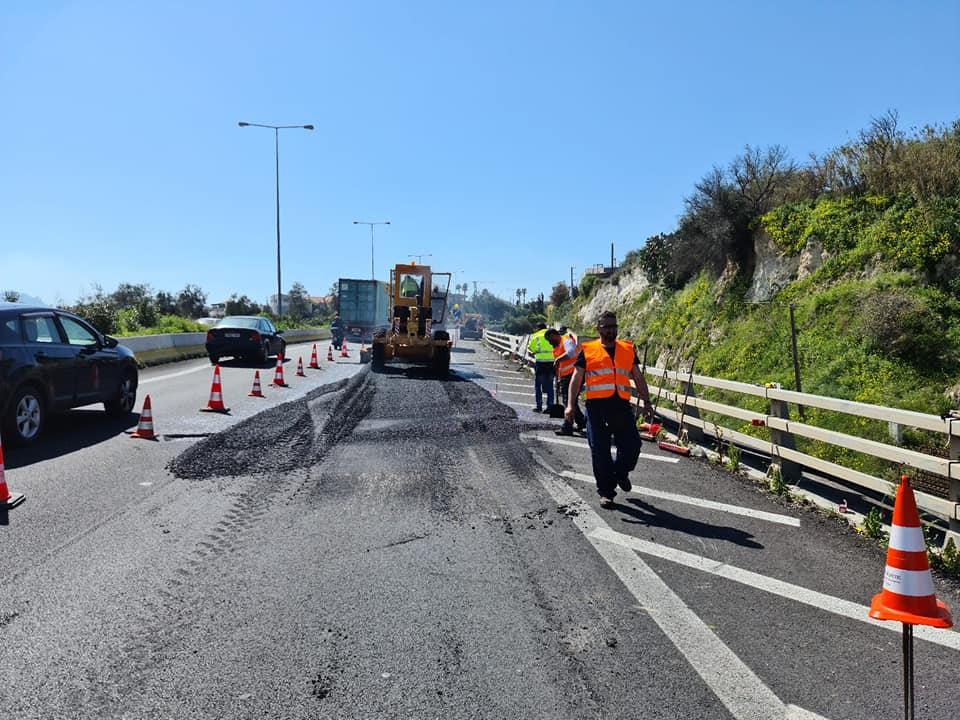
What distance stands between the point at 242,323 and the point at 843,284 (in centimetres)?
1620

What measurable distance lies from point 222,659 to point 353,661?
1.99 ft

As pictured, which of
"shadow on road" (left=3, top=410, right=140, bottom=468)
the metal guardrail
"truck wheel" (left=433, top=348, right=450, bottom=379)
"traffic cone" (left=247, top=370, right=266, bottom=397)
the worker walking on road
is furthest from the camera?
"truck wheel" (left=433, top=348, right=450, bottom=379)

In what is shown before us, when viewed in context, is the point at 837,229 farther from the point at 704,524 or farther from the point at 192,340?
the point at 192,340

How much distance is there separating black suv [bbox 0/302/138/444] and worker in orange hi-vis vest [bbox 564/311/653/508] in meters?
6.23

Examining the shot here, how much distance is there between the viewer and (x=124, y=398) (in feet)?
35.1

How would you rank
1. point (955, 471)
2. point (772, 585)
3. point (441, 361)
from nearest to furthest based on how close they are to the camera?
point (772, 585) < point (955, 471) < point (441, 361)

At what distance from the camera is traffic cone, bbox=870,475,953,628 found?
319 cm

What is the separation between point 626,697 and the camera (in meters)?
3.15

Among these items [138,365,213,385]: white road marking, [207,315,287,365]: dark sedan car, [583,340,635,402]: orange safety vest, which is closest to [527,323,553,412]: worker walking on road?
[583,340,635,402]: orange safety vest

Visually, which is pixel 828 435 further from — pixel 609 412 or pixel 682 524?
pixel 609 412

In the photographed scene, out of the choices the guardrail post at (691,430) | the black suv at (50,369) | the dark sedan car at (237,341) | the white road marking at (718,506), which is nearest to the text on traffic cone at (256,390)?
the black suv at (50,369)

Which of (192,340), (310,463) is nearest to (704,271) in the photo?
(192,340)

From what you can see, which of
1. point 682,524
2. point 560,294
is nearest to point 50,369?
point 682,524

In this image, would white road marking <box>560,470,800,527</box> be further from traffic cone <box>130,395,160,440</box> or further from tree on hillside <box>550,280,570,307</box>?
tree on hillside <box>550,280,570,307</box>
